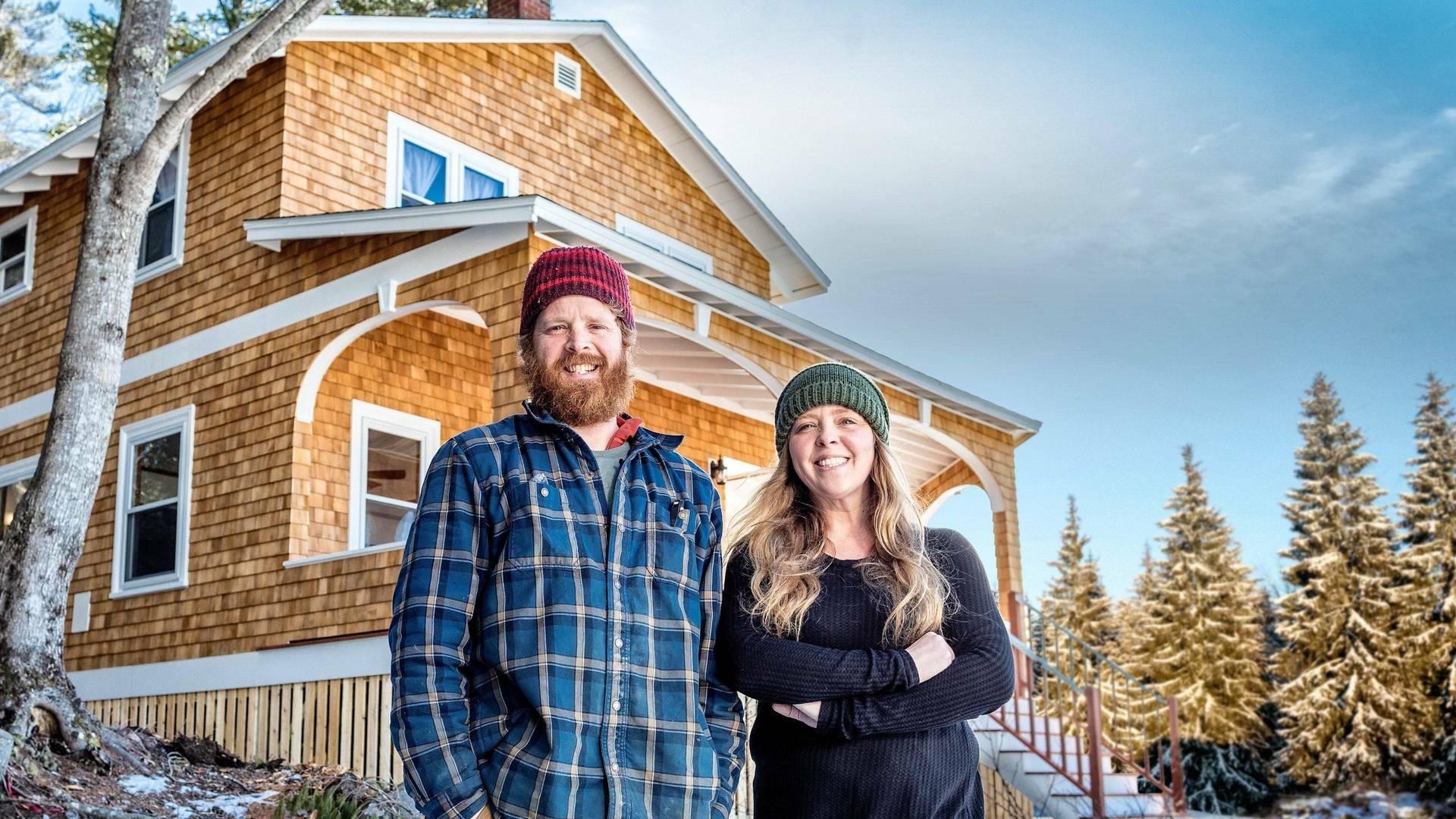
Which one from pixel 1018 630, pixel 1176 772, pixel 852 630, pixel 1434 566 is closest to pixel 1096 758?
pixel 1176 772

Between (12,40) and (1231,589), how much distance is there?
91.0 ft

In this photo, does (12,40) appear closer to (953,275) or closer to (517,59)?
(517,59)

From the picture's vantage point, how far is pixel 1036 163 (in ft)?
126

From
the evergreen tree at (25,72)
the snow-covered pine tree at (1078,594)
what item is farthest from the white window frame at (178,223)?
the snow-covered pine tree at (1078,594)

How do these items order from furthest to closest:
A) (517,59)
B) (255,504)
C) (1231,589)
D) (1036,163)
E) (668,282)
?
(1036,163), (1231,589), (517,59), (255,504), (668,282)

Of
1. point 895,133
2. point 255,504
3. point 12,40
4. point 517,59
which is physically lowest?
point 255,504

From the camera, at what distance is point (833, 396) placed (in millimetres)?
2854

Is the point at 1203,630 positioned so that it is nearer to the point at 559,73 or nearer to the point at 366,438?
the point at 559,73

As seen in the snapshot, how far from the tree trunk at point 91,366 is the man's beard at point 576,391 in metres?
5.12

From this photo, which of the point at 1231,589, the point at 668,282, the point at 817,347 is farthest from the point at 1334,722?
the point at 668,282

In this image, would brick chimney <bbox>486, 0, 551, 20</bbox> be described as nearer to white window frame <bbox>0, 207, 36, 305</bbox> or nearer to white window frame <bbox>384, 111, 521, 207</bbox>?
white window frame <bbox>384, 111, 521, 207</bbox>

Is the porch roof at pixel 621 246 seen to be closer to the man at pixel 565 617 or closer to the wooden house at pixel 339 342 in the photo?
the wooden house at pixel 339 342

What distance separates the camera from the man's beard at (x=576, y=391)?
100.0 inches

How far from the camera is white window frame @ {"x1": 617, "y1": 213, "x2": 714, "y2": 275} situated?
1251 cm
